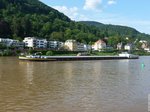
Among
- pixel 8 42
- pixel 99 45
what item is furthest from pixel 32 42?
pixel 99 45

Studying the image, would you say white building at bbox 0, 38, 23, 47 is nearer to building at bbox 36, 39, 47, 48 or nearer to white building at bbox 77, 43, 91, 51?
building at bbox 36, 39, 47, 48

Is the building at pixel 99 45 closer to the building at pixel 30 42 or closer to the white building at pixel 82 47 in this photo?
the white building at pixel 82 47

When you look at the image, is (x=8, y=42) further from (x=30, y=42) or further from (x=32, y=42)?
(x=30, y=42)

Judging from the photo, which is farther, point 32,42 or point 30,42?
point 30,42

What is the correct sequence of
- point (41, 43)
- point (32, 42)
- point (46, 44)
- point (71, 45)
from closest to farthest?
point (32, 42) < point (41, 43) < point (46, 44) < point (71, 45)

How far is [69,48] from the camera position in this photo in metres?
151

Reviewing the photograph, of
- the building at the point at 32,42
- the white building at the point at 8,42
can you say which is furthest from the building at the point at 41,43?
the white building at the point at 8,42

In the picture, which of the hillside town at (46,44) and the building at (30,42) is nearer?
the hillside town at (46,44)

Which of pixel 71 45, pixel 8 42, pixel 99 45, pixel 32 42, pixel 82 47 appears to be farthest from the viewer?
pixel 99 45

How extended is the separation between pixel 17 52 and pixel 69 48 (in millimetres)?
44340

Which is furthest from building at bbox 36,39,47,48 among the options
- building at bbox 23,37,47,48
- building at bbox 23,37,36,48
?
building at bbox 23,37,36,48

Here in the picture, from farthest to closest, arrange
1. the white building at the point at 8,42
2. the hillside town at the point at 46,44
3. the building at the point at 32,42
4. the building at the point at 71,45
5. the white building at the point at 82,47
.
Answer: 1. the white building at the point at 82,47
2. the building at the point at 71,45
3. the building at the point at 32,42
4. the hillside town at the point at 46,44
5. the white building at the point at 8,42

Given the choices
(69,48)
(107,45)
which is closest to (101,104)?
(69,48)

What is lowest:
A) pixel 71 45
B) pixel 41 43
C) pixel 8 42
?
pixel 71 45
